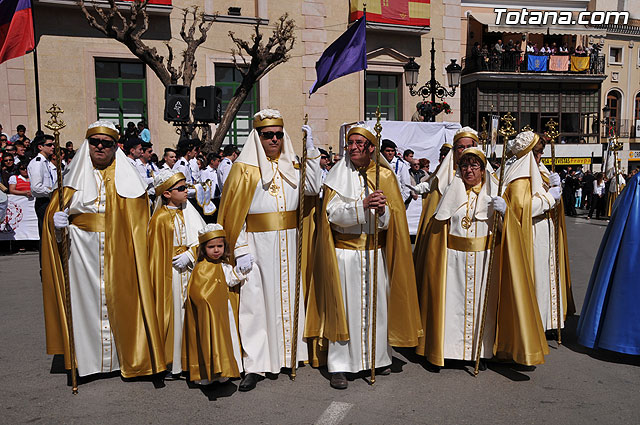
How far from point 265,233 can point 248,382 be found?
3.91 ft

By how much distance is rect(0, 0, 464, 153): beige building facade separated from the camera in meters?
15.9

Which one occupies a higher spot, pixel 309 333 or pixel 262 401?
pixel 309 333

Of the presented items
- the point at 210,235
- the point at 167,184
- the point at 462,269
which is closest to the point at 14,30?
the point at 167,184

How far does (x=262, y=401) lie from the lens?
4250 mm

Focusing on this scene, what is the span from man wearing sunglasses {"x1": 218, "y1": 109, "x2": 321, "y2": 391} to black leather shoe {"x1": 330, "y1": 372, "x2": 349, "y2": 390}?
1.43ft

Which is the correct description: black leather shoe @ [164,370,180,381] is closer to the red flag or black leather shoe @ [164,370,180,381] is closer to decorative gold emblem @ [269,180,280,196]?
decorative gold emblem @ [269,180,280,196]

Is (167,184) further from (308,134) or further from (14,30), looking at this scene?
(14,30)

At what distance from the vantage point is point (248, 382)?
4.47 metres

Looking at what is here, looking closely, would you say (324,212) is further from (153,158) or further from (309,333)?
(153,158)

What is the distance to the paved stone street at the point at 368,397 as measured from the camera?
3.97 meters

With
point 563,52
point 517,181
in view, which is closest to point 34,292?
point 517,181

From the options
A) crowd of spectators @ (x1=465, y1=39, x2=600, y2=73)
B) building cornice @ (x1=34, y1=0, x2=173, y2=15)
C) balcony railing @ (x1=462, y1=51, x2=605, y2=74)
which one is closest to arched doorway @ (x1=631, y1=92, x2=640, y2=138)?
balcony railing @ (x1=462, y1=51, x2=605, y2=74)

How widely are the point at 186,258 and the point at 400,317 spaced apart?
1808 mm

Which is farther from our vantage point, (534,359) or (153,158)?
(153,158)
